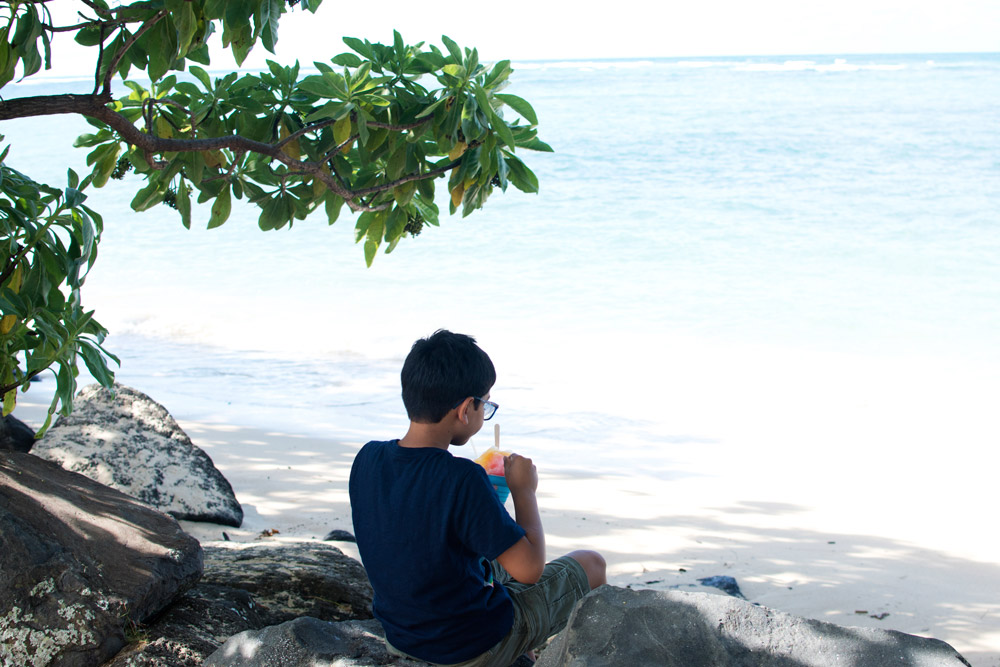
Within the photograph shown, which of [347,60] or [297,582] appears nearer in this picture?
[347,60]

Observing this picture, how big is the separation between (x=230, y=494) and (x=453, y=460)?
8.15ft

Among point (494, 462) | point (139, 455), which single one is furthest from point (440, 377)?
point (139, 455)

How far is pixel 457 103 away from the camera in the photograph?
2482 millimetres

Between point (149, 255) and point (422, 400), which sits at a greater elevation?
point (422, 400)

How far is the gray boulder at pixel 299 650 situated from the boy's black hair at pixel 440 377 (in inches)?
22.8

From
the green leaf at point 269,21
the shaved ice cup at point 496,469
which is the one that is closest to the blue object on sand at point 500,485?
the shaved ice cup at point 496,469

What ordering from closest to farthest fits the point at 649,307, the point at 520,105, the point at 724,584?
the point at 520,105 < the point at 724,584 < the point at 649,307

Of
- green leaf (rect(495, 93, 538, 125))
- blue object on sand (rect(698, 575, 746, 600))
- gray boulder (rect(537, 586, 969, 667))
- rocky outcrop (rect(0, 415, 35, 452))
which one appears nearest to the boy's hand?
gray boulder (rect(537, 586, 969, 667))

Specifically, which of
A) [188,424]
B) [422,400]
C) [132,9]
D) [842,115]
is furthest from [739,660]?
[842,115]

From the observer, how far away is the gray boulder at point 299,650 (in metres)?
2.10

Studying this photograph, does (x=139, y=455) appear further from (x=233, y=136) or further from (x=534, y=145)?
(x=534, y=145)

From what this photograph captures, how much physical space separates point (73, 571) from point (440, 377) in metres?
1.19

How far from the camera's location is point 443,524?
206 cm

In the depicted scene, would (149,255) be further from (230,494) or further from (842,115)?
(842,115)
